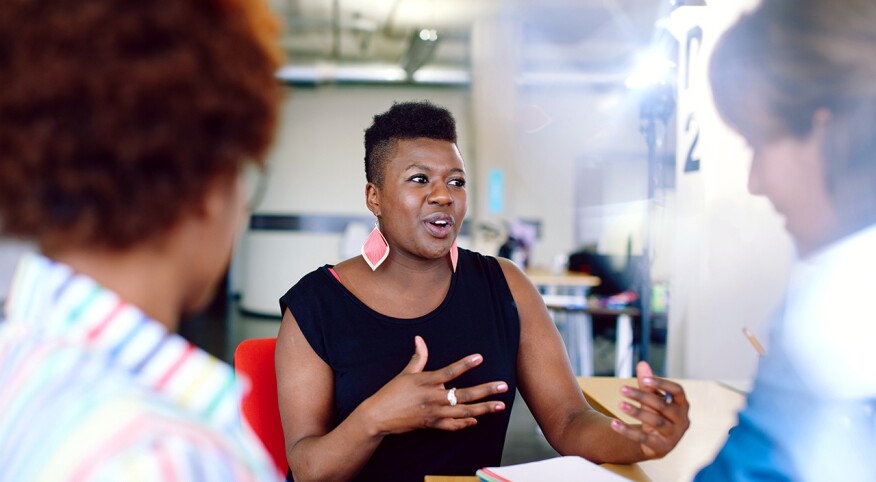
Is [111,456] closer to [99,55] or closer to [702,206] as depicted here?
[99,55]

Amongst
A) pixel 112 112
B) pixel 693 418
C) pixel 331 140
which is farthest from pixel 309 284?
pixel 331 140

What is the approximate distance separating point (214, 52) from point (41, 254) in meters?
0.24

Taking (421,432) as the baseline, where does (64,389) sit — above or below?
above

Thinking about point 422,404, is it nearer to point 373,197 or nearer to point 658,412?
point 658,412

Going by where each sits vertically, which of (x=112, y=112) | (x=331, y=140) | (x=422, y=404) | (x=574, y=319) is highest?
(x=331, y=140)

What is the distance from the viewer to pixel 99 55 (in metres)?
0.53

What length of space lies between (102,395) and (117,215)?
0.14m

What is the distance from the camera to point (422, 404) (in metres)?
1.21

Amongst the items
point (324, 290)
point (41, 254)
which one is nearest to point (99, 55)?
point (41, 254)

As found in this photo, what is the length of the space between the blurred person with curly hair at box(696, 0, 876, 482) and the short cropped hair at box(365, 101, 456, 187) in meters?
0.62

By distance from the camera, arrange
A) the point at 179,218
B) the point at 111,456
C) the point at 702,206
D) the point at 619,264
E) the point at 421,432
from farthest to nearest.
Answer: the point at 619,264
the point at 702,206
the point at 421,432
the point at 179,218
the point at 111,456

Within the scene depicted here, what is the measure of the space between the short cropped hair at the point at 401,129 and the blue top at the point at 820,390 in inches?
32.8

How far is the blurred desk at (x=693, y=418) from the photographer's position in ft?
4.34

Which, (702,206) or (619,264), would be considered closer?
(702,206)
